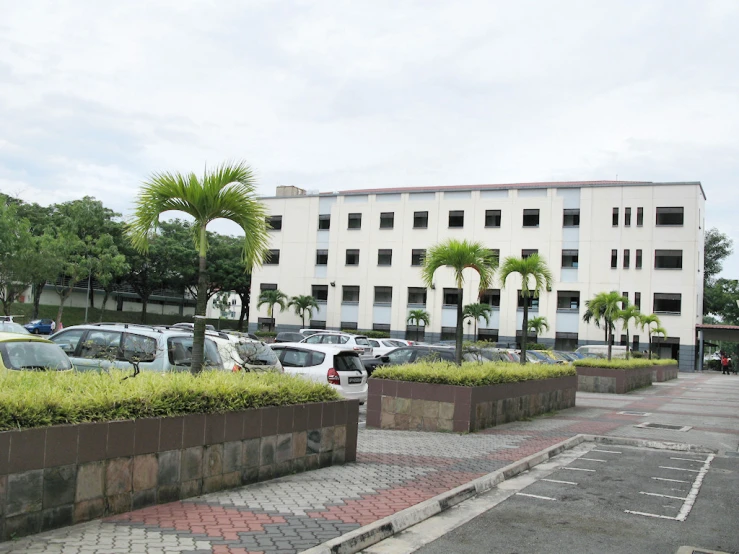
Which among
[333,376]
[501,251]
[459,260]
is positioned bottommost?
[333,376]

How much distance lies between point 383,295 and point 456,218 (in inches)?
349

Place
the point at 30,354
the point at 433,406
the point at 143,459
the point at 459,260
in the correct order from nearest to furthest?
1. the point at 143,459
2. the point at 30,354
3. the point at 433,406
4. the point at 459,260

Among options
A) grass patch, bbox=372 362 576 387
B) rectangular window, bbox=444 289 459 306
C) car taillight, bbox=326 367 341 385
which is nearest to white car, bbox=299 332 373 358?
car taillight, bbox=326 367 341 385

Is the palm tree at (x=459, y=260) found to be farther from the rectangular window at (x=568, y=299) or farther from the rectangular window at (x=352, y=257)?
the rectangular window at (x=352, y=257)

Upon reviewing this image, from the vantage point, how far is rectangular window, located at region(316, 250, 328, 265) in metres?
61.2

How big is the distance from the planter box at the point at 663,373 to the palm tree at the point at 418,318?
20.0m

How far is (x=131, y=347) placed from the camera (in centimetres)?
1191

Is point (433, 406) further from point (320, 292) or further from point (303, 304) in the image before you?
point (320, 292)

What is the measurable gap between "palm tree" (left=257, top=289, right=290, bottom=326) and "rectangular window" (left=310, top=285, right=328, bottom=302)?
230cm

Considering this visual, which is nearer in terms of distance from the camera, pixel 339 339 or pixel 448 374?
pixel 448 374

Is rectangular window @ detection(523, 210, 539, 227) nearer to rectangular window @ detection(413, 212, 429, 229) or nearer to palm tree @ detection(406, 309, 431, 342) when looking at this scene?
rectangular window @ detection(413, 212, 429, 229)

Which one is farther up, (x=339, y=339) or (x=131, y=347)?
(x=131, y=347)

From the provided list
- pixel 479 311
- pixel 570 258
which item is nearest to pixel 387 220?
pixel 479 311

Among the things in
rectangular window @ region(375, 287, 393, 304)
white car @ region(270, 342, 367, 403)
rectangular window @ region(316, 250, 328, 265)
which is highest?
rectangular window @ region(316, 250, 328, 265)
